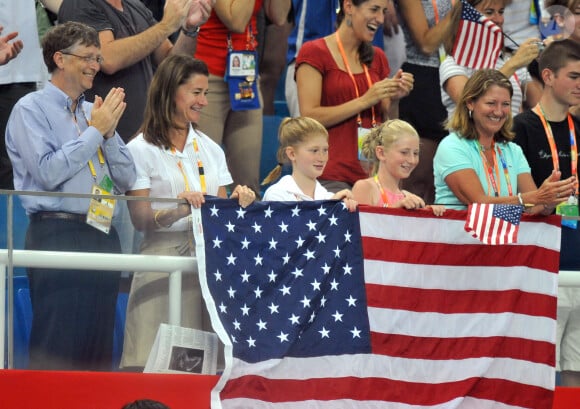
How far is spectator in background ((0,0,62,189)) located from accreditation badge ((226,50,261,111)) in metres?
1.23

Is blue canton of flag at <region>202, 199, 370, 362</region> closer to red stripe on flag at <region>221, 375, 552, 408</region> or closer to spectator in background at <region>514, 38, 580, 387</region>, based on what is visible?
red stripe on flag at <region>221, 375, 552, 408</region>

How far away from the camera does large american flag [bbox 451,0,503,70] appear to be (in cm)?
909

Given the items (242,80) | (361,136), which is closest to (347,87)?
(361,136)

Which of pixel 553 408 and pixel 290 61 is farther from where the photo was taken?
pixel 290 61

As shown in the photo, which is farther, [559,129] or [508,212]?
[559,129]

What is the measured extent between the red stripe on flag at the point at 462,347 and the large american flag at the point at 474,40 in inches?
95.3

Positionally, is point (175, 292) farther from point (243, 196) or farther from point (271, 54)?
point (271, 54)

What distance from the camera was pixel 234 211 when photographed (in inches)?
273

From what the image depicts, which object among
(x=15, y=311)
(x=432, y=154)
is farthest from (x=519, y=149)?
(x=15, y=311)

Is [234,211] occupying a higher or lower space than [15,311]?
higher

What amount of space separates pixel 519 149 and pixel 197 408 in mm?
2637

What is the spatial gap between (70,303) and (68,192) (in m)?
0.57

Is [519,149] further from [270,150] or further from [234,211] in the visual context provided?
[270,150]

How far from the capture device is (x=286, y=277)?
7.00m
